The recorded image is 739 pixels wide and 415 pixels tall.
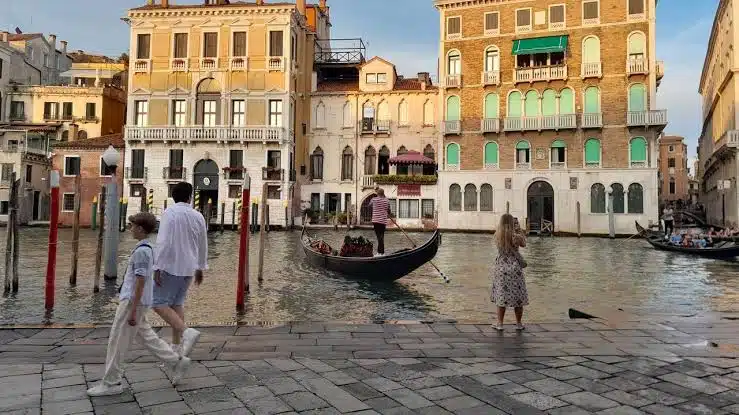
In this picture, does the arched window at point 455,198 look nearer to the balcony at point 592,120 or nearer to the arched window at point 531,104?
the arched window at point 531,104

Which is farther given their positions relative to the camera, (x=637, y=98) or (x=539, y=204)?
(x=539, y=204)

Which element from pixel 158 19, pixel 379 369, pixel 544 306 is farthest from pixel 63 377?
pixel 158 19

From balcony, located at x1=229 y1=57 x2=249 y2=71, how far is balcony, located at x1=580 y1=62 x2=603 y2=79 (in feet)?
62.6

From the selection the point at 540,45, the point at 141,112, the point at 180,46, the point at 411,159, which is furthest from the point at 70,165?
the point at 540,45

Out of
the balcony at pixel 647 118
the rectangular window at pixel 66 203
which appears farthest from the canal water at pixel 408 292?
the rectangular window at pixel 66 203

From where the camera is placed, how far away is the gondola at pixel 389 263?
10281mm

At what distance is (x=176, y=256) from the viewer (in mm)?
4312

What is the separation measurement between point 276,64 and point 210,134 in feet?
18.7

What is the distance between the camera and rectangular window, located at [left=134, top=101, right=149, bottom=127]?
34.1 m

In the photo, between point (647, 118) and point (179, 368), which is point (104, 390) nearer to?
point (179, 368)

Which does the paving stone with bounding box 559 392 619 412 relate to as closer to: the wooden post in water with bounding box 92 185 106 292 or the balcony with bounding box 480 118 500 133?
the wooden post in water with bounding box 92 185 106 292

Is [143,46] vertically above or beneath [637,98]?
above

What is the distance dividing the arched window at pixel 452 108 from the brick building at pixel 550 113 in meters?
0.06

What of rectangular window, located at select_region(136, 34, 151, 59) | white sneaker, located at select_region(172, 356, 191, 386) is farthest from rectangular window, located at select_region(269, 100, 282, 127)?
white sneaker, located at select_region(172, 356, 191, 386)
